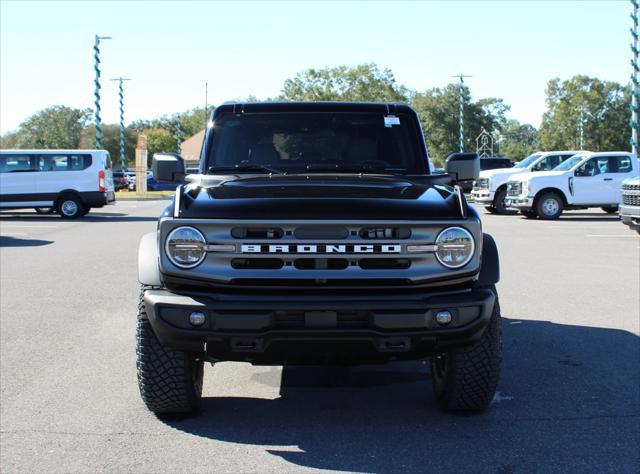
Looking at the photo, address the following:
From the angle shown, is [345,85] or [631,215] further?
[345,85]

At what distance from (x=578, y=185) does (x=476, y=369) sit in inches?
757

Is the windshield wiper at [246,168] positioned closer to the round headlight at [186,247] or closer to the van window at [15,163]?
the round headlight at [186,247]

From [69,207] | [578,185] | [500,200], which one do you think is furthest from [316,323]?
[500,200]

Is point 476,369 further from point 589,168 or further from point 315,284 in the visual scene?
point 589,168

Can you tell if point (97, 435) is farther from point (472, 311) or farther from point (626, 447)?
point (626, 447)

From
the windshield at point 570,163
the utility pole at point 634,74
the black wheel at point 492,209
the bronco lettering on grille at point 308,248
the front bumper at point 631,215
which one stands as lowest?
the black wheel at point 492,209

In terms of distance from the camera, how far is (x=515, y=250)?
47.7ft

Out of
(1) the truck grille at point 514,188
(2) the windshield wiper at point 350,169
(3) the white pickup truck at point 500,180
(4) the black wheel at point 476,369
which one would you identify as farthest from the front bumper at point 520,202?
(4) the black wheel at point 476,369

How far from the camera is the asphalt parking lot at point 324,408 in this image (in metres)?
4.15

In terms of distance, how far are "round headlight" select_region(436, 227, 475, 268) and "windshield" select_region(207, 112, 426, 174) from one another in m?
1.46

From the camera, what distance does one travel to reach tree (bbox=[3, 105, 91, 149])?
130750mm

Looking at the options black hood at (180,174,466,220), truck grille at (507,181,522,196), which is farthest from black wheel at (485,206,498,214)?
black hood at (180,174,466,220)

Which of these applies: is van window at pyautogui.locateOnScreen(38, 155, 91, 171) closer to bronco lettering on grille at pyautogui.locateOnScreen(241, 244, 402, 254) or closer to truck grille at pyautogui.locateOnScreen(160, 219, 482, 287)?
truck grille at pyautogui.locateOnScreen(160, 219, 482, 287)

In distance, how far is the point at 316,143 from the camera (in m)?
5.86
